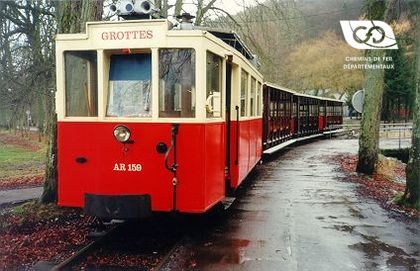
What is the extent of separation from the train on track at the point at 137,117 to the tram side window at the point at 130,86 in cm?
1

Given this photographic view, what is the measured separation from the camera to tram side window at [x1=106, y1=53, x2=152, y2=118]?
581 centimetres

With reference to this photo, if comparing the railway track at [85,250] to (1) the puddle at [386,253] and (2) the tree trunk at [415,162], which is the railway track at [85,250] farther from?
(2) the tree trunk at [415,162]

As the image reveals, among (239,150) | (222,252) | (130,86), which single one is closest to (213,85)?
(130,86)

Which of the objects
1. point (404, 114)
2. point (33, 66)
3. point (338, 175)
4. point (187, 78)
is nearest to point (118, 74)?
point (187, 78)

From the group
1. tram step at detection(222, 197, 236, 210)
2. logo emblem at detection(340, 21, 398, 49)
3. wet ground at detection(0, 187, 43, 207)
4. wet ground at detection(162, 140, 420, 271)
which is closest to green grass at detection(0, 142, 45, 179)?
wet ground at detection(0, 187, 43, 207)

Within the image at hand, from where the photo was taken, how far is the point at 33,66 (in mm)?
14641

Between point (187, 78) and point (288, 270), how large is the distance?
A: 99.2 inches

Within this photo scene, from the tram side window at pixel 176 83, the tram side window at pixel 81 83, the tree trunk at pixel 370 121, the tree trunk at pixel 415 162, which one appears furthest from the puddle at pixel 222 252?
the tree trunk at pixel 370 121

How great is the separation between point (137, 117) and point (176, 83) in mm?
636

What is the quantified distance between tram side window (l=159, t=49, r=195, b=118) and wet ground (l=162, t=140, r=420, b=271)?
175cm

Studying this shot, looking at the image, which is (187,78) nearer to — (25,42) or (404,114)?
(25,42)

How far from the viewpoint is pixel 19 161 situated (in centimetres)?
2194

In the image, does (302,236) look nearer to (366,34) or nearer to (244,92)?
(244,92)

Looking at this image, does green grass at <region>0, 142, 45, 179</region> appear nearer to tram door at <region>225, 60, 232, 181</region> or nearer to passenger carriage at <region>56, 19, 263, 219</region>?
tram door at <region>225, 60, 232, 181</region>
